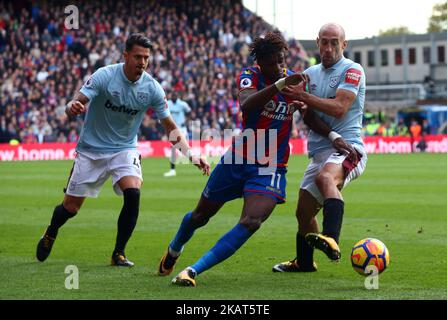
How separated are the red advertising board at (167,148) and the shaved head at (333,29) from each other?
25627 millimetres

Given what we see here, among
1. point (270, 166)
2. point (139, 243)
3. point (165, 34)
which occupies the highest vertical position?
point (165, 34)

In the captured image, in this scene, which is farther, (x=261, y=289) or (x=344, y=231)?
(x=344, y=231)

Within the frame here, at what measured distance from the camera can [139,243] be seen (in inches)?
456

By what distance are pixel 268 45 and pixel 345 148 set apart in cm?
126

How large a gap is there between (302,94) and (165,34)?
1549 inches

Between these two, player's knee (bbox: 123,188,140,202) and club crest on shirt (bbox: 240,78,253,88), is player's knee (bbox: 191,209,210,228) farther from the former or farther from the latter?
club crest on shirt (bbox: 240,78,253,88)

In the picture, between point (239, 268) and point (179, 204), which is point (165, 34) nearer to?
point (179, 204)

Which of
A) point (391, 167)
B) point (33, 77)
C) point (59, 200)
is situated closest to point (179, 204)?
point (59, 200)

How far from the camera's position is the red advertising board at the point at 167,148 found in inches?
1497

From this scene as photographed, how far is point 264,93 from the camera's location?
7938mm

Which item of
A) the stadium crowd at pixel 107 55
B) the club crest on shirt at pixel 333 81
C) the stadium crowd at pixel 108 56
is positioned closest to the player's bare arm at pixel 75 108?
the club crest on shirt at pixel 333 81

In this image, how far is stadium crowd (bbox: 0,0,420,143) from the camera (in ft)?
Answer: 131

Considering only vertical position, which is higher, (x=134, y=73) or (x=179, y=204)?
(x=134, y=73)

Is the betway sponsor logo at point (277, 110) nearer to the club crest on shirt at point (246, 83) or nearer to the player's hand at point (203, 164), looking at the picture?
the club crest on shirt at point (246, 83)
